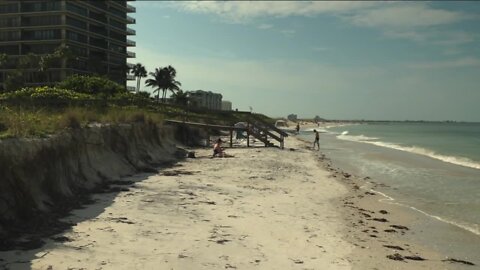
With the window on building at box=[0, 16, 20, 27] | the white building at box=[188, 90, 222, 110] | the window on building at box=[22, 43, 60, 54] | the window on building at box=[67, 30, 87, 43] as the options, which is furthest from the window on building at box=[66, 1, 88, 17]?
the white building at box=[188, 90, 222, 110]

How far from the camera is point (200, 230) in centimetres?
953

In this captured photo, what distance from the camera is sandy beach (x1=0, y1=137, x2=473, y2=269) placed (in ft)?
25.1

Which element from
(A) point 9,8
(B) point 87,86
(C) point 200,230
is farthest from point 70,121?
(A) point 9,8

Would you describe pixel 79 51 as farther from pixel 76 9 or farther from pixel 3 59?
pixel 3 59

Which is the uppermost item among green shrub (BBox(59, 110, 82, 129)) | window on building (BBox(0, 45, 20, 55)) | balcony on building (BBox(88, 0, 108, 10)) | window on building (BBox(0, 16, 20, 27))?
balcony on building (BBox(88, 0, 108, 10))

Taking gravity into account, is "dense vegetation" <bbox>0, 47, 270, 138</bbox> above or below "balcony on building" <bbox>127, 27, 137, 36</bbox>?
below

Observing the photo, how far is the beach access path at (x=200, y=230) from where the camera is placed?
7.55 meters

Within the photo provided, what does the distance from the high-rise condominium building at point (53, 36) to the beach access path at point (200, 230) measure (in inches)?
2581

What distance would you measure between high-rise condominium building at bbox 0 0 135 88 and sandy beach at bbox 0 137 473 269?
217ft

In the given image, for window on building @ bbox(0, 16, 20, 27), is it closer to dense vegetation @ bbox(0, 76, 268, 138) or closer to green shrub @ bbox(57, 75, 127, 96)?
dense vegetation @ bbox(0, 76, 268, 138)

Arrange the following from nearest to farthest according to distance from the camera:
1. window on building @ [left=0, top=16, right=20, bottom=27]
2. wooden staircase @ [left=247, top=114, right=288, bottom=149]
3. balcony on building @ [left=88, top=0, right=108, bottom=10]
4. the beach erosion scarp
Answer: the beach erosion scarp
wooden staircase @ [left=247, top=114, right=288, bottom=149]
window on building @ [left=0, top=16, right=20, bottom=27]
balcony on building @ [left=88, top=0, right=108, bottom=10]

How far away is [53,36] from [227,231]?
78.9 metres

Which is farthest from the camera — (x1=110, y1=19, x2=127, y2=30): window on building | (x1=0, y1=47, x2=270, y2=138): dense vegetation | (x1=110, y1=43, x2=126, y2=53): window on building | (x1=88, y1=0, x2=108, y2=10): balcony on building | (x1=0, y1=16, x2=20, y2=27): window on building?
(x1=110, y1=19, x2=127, y2=30): window on building

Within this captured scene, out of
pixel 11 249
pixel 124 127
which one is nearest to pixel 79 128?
pixel 124 127
